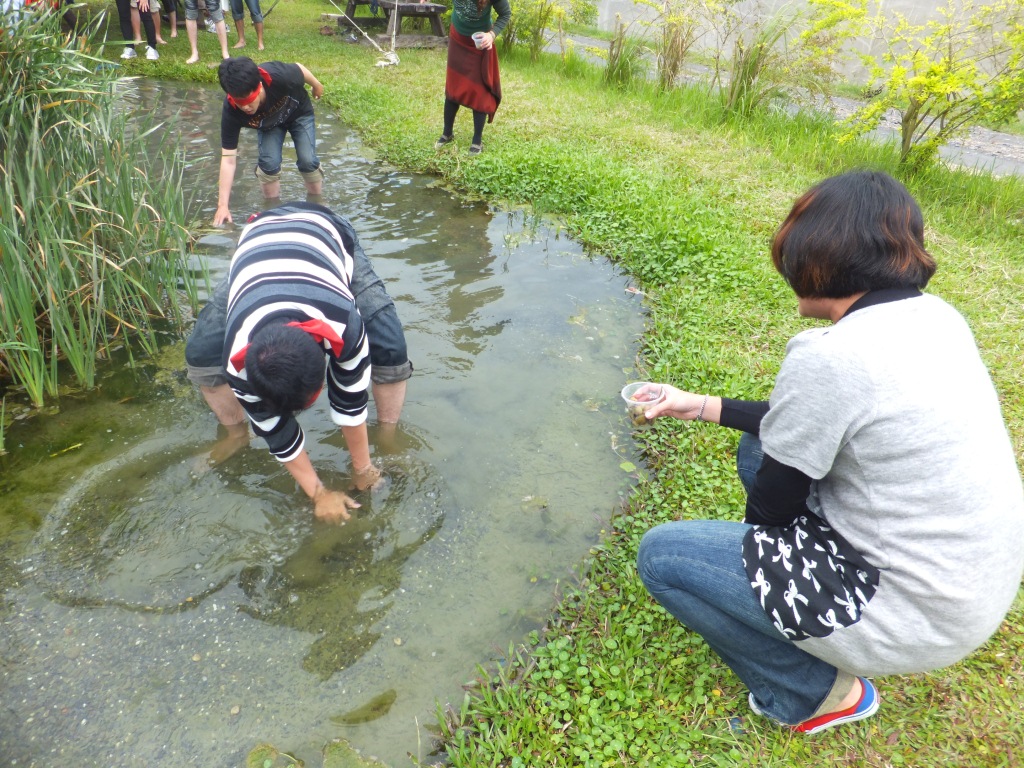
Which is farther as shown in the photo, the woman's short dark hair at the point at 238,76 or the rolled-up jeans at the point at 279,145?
the rolled-up jeans at the point at 279,145

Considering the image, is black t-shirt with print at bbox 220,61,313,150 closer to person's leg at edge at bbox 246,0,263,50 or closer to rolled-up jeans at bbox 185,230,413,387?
rolled-up jeans at bbox 185,230,413,387

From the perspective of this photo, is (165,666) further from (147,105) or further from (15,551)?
(147,105)

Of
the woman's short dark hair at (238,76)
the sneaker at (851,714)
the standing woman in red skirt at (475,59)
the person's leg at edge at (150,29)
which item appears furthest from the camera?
the person's leg at edge at (150,29)

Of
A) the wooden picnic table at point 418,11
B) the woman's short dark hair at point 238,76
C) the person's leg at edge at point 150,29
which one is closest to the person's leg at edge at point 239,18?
the person's leg at edge at point 150,29

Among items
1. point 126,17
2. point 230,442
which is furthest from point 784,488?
point 126,17

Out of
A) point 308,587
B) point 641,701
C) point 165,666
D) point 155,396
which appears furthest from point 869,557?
point 155,396

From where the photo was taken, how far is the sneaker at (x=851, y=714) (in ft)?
6.38

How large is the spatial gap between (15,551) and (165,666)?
0.87m

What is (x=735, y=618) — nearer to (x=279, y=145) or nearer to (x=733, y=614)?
(x=733, y=614)

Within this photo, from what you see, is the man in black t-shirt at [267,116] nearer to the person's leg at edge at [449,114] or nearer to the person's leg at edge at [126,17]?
the person's leg at edge at [449,114]

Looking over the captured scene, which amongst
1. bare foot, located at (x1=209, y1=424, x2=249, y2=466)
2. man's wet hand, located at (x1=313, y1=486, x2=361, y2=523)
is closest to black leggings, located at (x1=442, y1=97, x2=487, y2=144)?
bare foot, located at (x1=209, y1=424, x2=249, y2=466)

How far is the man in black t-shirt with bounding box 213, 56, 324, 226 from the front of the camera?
411cm

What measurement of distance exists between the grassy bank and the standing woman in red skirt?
0.43 m

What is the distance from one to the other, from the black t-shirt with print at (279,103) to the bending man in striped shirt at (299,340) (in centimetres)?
238
